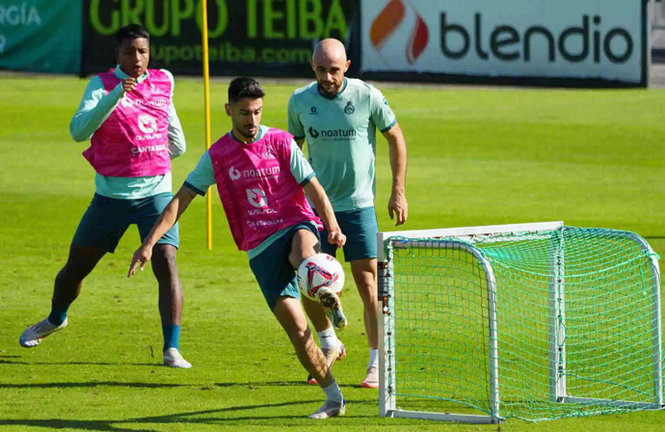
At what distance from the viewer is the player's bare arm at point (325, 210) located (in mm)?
7332

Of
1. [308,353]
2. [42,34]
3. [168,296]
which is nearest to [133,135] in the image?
[168,296]

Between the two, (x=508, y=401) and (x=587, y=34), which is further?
(x=587, y=34)

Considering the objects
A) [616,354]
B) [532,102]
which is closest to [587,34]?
[532,102]

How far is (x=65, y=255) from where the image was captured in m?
13.9

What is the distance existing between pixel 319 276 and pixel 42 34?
24.8m

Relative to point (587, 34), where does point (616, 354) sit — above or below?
below

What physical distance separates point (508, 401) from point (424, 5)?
20820 millimetres

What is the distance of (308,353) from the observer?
24.1 ft

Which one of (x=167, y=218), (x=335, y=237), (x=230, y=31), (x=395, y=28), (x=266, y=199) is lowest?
(x=335, y=237)

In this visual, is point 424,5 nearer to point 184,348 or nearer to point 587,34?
point 587,34

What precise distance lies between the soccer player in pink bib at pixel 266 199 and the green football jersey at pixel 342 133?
32.8 inches

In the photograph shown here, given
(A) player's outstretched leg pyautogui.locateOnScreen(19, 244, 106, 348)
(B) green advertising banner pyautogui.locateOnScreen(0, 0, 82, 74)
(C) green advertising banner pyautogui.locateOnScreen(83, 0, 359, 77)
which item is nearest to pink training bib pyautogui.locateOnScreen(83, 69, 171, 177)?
(A) player's outstretched leg pyautogui.locateOnScreen(19, 244, 106, 348)

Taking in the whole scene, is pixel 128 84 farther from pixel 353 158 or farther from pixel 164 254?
pixel 353 158

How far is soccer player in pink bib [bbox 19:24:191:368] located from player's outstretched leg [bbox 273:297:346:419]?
→ 183cm
